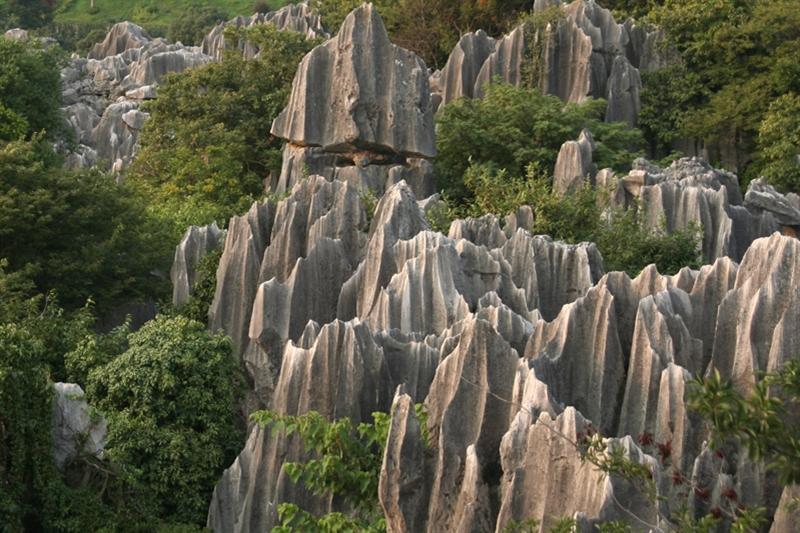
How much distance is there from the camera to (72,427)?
57.1ft

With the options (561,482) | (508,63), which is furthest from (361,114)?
(561,482)

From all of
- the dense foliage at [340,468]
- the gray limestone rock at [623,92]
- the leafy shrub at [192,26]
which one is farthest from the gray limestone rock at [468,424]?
the leafy shrub at [192,26]

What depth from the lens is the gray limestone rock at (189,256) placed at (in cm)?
2430

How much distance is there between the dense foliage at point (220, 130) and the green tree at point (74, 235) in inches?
232

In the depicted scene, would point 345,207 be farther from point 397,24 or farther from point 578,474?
point 397,24

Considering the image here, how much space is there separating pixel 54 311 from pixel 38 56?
18.0 meters

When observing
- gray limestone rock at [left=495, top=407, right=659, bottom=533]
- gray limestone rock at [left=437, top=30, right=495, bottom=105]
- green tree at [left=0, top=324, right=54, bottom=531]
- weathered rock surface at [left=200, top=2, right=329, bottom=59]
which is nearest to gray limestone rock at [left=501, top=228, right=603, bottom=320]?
green tree at [left=0, top=324, right=54, bottom=531]

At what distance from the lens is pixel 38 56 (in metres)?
38.1

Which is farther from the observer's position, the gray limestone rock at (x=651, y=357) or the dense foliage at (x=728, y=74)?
the dense foliage at (x=728, y=74)

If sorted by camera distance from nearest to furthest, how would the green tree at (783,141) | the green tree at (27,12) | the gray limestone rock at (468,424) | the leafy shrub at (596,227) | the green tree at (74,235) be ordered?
the gray limestone rock at (468,424) → the green tree at (74,235) → the leafy shrub at (596,227) → the green tree at (783,141) → the green tree at (27,12)

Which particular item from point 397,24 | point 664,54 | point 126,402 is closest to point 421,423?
point 126,402

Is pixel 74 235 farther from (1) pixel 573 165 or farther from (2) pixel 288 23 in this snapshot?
(2) pixel 288 23

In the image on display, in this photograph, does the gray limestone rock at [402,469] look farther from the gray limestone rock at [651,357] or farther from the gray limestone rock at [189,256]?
the gray limestone rock at [189,256]

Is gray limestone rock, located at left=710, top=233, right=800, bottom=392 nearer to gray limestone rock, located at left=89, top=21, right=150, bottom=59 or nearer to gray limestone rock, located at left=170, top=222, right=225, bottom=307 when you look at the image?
gray limestone rock, located at left=170, top=222, right=225, bottom=307
